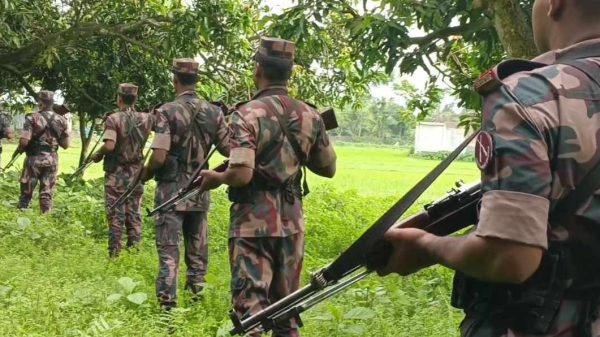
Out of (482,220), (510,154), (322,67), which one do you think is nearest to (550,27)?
(510,154)

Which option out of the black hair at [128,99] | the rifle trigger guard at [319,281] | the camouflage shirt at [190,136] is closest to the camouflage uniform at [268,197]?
the camouflage shirt at [190,136]

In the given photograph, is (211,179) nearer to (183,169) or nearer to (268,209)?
(268,209)

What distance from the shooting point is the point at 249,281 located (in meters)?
3.81

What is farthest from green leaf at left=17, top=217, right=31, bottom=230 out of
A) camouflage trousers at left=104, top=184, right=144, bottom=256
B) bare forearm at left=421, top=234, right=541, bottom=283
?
bare forearm at left=421, top=234, right=541, bottom=283

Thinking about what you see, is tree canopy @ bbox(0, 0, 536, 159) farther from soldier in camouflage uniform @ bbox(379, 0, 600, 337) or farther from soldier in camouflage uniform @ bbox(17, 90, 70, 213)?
soldier in camouflage uniform @ bbox(379, 0, 600, 337)

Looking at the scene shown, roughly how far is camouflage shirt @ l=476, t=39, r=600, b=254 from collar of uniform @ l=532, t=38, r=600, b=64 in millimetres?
40

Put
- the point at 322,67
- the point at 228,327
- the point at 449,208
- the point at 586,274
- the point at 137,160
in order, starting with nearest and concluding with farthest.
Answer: the point at 586,274 → the point at 449,208 → the point at 228,327 → the point at 137,160 → the point at 322,67

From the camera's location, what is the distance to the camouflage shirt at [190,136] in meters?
5.23

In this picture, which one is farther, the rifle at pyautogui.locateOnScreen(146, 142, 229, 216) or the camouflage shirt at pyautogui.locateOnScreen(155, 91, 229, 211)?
the camouflage shirt at pyautogui.locateOnScreen(155, 91, 229, 211)

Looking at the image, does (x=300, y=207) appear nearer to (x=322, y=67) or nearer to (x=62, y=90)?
(x=322, y=67)

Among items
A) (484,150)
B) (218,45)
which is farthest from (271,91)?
(218,45)

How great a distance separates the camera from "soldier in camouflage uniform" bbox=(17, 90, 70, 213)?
9.80 meters

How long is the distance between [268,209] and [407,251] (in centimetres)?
207

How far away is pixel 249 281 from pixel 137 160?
14.0 feet
